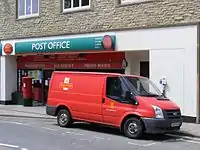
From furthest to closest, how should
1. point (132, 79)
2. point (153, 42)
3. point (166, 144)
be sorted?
1. point (153, 42)
2. point (132, 79)
3. point (166, 144)

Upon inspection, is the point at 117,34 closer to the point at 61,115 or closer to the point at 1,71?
the point at 61,115

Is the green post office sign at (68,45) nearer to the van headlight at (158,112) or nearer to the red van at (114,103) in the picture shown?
the red van at (114,103)

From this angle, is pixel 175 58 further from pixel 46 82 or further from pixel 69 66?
pixel 46 82

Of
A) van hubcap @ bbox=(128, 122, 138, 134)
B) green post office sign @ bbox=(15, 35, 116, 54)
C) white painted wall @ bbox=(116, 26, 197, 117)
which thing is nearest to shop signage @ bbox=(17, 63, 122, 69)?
green post office sign @ bbox=(15, 35, 116, 54)

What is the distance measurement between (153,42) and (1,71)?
A: 1129 cm

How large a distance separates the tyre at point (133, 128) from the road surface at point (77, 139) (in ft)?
0.73

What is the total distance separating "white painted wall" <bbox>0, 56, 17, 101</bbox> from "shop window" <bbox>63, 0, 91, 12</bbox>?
18.7ft

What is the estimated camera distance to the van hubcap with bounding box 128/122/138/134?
12.6 metres

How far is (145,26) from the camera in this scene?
1742cm

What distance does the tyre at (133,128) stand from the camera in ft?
40.9

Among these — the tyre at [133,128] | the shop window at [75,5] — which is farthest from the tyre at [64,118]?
the shop window at [75,5]

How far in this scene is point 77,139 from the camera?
12.1m

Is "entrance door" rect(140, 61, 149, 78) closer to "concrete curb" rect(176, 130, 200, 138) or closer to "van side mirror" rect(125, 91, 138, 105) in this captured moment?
"concrete curb" rect(176, 130, 200, 138)

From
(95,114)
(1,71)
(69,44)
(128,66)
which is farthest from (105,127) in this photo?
(1,71)
